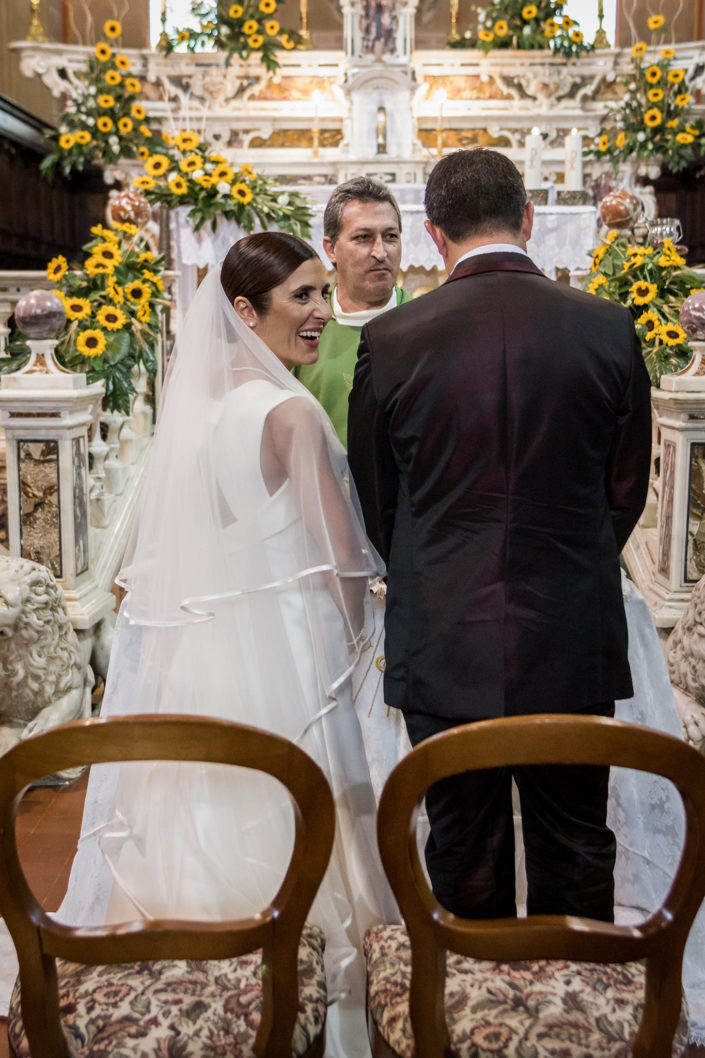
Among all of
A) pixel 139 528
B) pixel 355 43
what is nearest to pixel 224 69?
pixel 355 43

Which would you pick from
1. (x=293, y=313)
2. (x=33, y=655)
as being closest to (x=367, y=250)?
(x=293, y=313)

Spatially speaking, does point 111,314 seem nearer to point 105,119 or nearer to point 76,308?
point 76,308

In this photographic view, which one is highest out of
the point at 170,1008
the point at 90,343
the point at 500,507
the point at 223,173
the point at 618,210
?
the point at 223,173

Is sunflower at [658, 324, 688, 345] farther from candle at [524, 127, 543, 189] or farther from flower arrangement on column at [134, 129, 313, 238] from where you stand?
candle at [524, 127, 543, 189]

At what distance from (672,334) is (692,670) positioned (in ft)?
5.41

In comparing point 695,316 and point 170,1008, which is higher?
point 695,316

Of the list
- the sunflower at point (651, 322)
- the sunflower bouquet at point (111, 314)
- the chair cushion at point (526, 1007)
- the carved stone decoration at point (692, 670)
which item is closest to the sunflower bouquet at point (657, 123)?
the sunflower at point (651, 322)

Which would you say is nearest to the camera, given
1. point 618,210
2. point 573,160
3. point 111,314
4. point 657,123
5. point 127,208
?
Answer: point 111,314

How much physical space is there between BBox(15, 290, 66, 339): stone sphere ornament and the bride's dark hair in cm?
181

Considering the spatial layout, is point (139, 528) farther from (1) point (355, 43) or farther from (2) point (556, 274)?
(1) point (355, 43)

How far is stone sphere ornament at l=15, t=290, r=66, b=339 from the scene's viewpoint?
12.7 ft

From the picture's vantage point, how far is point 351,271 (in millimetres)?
3084

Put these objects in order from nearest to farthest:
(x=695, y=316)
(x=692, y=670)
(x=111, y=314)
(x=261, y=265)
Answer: (x=261, y=265)
(x=692, y=670)
(x=695, y=316)
(x=111, y=314)

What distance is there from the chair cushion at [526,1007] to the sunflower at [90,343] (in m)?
3.21
